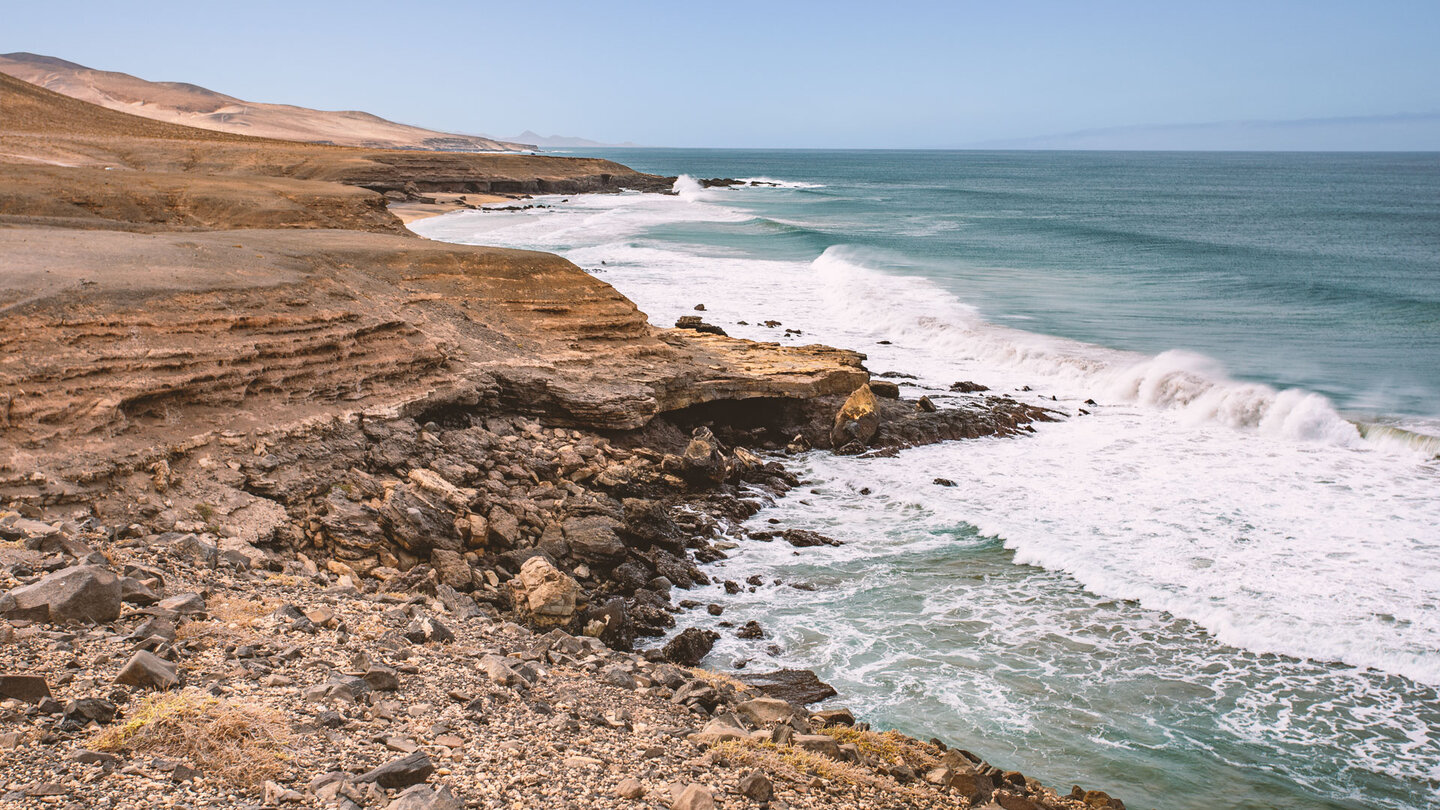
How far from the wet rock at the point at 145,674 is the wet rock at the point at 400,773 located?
1537mm

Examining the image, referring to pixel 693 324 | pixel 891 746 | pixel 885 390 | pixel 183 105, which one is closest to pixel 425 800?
pixel 891 746

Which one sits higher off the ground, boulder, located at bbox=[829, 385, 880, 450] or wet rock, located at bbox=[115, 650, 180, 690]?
wet rock, located at bbox=[115, 650, 180, 690]

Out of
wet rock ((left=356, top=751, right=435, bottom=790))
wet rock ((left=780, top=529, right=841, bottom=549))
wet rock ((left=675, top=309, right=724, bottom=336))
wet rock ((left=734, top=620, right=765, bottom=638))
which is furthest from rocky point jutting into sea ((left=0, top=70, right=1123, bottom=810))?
wet rock ((left=675, top=309, right=724, bottom=336))

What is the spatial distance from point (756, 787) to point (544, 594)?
14.3ft

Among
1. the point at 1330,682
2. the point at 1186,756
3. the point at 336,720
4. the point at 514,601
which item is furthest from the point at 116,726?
the point at 1330,682

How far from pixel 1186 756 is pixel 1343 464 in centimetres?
1154

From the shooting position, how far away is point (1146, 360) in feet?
79.3

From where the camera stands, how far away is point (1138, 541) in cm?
1333

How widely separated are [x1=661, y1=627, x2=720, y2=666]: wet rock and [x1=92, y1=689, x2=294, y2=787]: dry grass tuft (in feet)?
15.5

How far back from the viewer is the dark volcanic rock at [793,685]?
910cm

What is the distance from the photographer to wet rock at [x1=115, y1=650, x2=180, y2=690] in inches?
223

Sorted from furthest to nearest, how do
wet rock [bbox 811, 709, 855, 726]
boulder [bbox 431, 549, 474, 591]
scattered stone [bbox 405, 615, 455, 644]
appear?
boulder [bbox 431, 549, 474, 591], wet rock [bbox 811, 709, 855, 726], scattered stone [bbox 405, 615, 455, 644]

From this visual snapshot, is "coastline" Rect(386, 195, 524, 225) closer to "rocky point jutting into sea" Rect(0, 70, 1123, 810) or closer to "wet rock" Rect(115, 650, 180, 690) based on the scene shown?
"rocky point jutting into sea" Rect(0, 70, 1123, 810)

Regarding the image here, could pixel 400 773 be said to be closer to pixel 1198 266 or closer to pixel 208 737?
pixel 208 737
